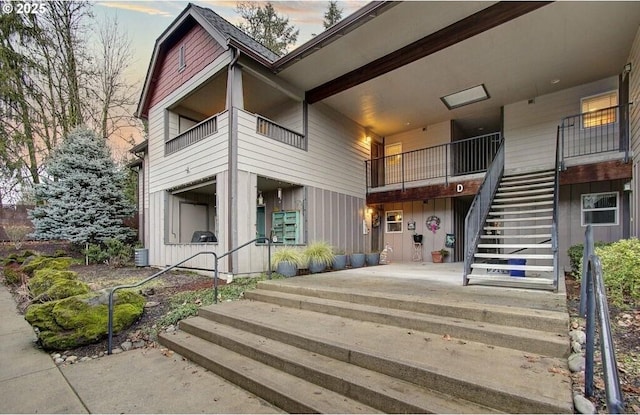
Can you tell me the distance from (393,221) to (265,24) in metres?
15.1

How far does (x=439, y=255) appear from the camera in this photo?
35.1 ft

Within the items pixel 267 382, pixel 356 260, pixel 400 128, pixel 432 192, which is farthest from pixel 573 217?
pixel 267 382

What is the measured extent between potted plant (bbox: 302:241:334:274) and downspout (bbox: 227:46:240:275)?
5.95ft

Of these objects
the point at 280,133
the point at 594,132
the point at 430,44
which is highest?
the point at 430,44

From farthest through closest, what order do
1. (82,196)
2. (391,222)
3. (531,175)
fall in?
(391,222), (82,196), (531,175)

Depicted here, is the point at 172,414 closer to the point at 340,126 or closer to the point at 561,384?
the point at 561,384

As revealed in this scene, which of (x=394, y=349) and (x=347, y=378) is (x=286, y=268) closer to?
(x=394, y=349)

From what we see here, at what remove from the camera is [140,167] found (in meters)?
14.3

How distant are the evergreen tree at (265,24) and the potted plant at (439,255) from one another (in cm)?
1536

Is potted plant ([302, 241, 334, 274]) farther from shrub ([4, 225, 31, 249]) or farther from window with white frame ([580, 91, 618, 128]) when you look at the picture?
shrub ([4, 225, 31, 249])

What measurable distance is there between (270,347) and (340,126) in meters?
8.87

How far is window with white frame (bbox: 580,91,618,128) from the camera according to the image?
27.3 feet

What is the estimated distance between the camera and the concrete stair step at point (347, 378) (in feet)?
8.13

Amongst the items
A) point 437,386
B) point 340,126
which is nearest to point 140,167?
point 340,126
